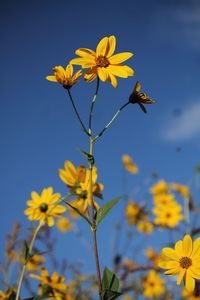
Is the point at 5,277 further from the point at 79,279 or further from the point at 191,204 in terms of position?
the point at 191,204

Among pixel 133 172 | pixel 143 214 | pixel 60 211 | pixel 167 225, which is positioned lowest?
pixel 60 211

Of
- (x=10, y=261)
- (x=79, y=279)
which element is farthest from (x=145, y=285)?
(x=10, y=261)

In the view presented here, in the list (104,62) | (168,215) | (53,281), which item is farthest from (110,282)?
(168,215)

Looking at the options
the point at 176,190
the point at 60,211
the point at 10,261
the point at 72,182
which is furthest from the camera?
the point at 176,190

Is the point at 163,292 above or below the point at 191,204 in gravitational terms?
below

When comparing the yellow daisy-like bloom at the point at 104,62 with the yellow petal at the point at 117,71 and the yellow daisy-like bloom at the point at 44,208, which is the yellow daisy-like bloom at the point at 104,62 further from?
the yellow daisy-like bloom at the point at 44,208

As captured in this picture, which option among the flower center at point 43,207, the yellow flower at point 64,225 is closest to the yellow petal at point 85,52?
the flower center at point 43,207

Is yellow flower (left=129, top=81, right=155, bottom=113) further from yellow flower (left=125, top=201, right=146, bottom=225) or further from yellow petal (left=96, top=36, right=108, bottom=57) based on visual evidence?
yellow flower (left=125, top=201, right=146, bottom=225)
